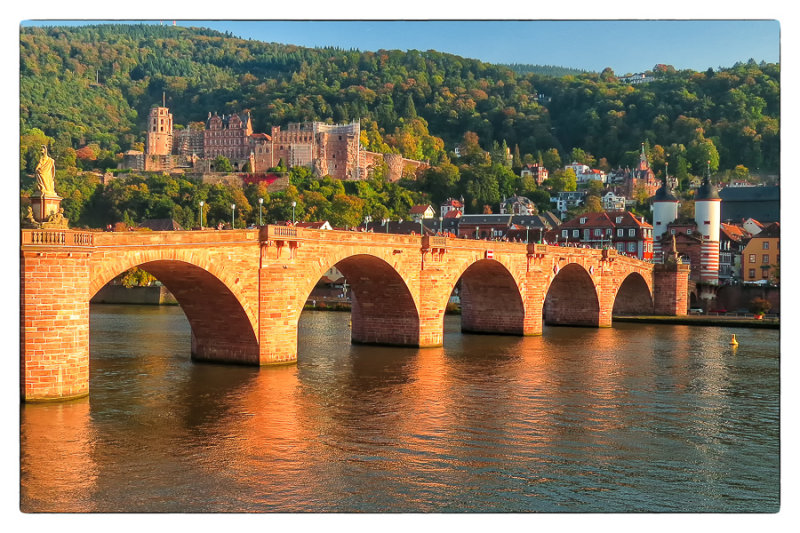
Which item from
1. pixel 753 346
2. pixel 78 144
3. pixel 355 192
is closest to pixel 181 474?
pixel 753 346

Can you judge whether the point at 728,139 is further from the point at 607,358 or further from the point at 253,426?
→ the point at 253,426

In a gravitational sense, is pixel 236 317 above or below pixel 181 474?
above

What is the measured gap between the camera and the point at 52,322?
24.6 meters

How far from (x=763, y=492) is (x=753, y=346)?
30982 mm

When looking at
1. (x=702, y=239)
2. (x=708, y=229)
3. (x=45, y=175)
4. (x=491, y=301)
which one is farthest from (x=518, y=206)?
(x=45, y=175)

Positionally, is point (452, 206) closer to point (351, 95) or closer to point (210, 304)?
point (351, 95)

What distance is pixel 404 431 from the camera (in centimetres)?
2505

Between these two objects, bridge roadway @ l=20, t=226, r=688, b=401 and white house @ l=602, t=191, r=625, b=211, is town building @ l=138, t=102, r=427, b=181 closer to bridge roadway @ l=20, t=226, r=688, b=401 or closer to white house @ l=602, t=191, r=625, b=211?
white house @ l=602, t=191, r=625, b=211

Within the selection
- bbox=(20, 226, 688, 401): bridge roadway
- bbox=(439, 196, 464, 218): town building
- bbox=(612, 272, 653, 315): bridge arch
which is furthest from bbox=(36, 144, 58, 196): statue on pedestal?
bbox=(439, 196, 464, 218): town building

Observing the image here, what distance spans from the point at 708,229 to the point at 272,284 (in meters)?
58.2

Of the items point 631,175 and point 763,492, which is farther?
point 631,175

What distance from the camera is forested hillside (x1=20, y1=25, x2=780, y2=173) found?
124438 mm

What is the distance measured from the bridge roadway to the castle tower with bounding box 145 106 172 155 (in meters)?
115

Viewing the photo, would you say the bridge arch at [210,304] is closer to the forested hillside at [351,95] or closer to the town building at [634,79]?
the forested hillside at [351,95]
